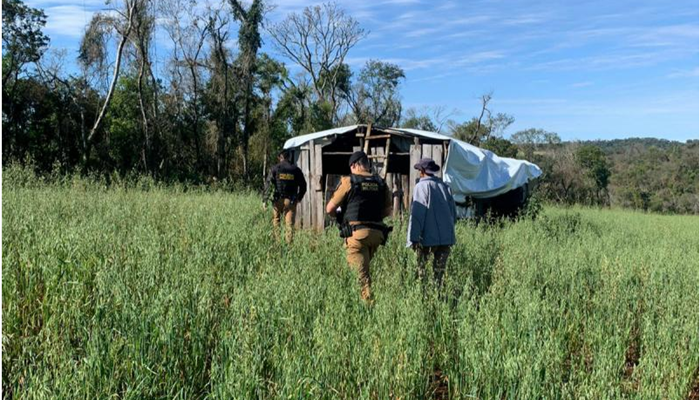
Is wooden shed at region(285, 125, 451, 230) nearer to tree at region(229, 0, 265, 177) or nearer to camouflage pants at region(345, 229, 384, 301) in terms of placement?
camouflage pants at region(345, 229, 384, 301)

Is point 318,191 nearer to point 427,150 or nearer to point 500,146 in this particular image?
point 427,150

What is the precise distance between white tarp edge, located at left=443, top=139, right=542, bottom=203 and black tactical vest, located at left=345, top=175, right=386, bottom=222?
20.9 feet

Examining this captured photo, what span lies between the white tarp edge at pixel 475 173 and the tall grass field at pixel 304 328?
222 inches

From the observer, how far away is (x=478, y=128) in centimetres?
3988

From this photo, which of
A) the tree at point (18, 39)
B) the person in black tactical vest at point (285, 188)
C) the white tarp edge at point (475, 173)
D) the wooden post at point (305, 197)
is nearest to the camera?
the person in black tactical vest at point (285, 188)

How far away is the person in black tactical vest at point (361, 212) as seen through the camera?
5664 mm

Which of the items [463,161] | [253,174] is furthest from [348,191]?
[253,174]

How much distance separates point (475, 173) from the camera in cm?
1259

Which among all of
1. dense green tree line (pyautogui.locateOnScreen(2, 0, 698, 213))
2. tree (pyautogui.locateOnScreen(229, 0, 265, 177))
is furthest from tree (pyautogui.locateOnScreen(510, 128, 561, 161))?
tree (pyautogui.locateOnScreen(229, 0, 265, 177))

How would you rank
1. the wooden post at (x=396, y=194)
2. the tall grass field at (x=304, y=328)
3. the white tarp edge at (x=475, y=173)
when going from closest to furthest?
the tall grass field at (x=304, y=328) < the wooden post at (x=396, y=194) < the white tarp edge at (x=475, y=173)

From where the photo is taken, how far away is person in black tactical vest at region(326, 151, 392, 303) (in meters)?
5.66

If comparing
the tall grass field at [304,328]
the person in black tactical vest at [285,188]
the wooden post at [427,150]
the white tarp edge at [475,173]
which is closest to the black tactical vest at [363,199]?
the tall grass field at [304,328]

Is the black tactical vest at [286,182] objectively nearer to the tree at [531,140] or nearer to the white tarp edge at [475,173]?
the white tarp edge at [475,173]

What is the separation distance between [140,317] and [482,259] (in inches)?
188
